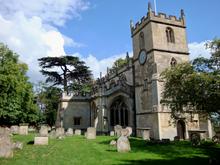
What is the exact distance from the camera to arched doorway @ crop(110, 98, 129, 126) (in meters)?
31.8

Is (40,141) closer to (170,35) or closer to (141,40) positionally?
(141,40)

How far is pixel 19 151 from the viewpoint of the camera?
45.8 feet

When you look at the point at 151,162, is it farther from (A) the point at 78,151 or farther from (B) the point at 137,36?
(B) the point at 137,36

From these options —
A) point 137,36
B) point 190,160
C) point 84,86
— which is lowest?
point 190,160

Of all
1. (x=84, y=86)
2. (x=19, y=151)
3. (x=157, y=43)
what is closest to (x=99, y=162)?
(x=19, y=151)

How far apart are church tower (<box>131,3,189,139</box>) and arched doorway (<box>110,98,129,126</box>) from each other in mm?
1666

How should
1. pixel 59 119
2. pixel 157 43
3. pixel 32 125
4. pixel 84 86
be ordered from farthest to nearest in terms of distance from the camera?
pixel 84 86
pixel 32 125
pixel 59 119
pixel 157 43

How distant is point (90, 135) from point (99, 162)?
405 inches

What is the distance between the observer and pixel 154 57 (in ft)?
94.6

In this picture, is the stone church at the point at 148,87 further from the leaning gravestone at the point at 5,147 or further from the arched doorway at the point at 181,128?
the leaning gravestone at the point at 5,147

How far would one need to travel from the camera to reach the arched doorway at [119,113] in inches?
1250

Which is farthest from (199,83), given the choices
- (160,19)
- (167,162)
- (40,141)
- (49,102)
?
(49,102)

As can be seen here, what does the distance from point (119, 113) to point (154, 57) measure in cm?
795

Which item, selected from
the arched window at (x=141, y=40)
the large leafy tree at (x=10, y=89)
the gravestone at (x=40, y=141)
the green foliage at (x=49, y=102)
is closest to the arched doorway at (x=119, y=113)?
the arched window at (x=141, y=40)
